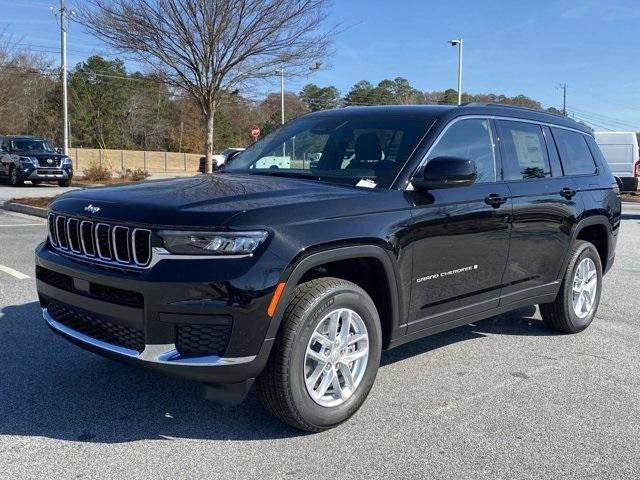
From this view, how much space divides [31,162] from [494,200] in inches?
849

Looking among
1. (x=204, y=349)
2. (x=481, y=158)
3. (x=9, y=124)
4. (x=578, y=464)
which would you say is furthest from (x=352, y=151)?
(x=9, y=124)

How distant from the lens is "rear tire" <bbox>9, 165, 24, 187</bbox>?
907 inches

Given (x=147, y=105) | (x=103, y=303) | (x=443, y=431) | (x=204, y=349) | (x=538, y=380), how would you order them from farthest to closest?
(x=147, y=105) → (x=538, y=380) → (x=443, y=431) → (x=103, y=303) → (x=204, y=349)

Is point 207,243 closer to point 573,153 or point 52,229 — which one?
point 52,229

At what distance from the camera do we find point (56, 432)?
3.49 meters

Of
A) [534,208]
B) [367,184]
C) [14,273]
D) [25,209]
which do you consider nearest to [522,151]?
[534,208]

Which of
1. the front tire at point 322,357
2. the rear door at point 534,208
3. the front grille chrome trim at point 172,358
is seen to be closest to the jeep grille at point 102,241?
the front grille chrome trim at point 172,358

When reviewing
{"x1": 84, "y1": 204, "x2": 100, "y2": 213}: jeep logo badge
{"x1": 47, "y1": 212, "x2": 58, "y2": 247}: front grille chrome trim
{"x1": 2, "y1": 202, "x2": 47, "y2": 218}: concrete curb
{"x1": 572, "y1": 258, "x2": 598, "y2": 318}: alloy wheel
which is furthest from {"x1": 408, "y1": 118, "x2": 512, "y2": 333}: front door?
{"x1": 2, "y1": 202, "x2": 47, "y2": 218}: concrete curb

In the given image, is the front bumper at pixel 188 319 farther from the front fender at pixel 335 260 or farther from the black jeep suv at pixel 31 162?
the black jeep suv at pixel 31 162

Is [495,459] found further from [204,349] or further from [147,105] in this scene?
[147,105]

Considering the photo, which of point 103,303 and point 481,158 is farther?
point 481,158

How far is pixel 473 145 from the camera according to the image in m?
4.58

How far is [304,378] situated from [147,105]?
68853mm

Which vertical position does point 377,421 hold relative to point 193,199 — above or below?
below
